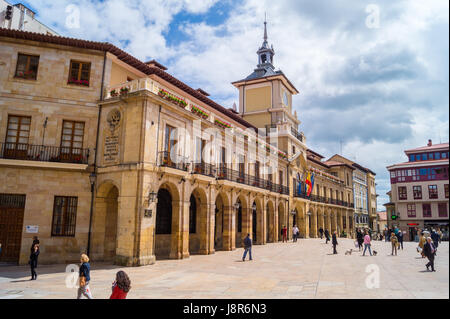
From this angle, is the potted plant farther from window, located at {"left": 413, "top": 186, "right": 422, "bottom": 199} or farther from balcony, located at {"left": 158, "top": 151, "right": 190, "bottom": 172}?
window, located at {"left": 413, "top": 186, "right": 422, "bottom": 199}

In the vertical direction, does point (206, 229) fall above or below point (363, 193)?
below

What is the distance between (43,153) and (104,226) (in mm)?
4926

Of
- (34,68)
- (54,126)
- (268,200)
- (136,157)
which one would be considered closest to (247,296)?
(136,157)

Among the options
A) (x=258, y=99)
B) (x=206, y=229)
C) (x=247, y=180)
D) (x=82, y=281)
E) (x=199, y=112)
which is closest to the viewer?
(x=82, y=281)

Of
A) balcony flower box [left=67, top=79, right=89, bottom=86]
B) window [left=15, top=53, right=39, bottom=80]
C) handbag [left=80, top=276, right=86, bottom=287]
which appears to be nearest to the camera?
handbag [left=80, top=276, right=86, bottom=287]

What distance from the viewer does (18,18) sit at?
894 inches

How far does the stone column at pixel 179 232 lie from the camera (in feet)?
57.7

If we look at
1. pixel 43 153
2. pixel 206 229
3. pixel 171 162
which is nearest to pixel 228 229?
pixel 206 229

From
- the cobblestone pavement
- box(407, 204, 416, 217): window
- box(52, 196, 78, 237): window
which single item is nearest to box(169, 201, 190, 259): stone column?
the cobblestone pavement

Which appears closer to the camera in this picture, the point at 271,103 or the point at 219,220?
the point at 219,220

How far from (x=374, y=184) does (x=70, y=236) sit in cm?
7529

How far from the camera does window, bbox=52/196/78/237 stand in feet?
52.1

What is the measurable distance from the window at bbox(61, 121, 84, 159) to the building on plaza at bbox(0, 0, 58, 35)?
408 inches

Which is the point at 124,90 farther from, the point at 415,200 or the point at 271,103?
the point at 415,200
